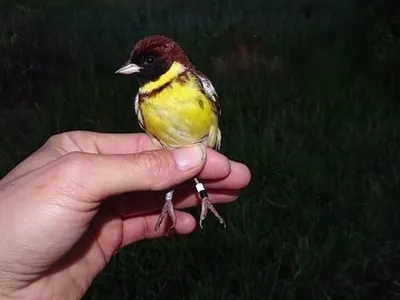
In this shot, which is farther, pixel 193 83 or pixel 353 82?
pixel 353 82

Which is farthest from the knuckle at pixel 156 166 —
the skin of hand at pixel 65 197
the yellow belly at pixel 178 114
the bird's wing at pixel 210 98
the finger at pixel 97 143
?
the finger at pixel 97 143

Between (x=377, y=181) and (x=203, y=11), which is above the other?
(x=203, y=11)

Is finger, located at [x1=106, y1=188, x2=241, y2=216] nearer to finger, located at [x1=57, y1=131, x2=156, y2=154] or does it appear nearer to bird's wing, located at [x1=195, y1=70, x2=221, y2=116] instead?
finger, located at [x1=57, y1=131, x2=156, y2=154]

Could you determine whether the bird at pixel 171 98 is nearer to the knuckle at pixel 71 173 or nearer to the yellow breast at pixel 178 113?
the yellow breast at pixel 178 113

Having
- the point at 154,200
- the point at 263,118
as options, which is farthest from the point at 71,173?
the point at 263,118

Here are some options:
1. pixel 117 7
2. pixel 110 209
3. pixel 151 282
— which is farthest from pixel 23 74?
pixel 110 209

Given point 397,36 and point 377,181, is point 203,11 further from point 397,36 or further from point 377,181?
point 377,181

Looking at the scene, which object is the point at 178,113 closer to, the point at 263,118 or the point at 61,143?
the point at 61,143
